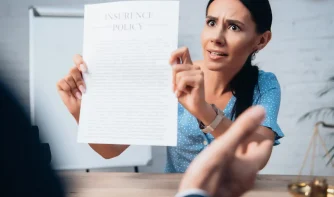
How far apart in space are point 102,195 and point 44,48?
3.37 ft

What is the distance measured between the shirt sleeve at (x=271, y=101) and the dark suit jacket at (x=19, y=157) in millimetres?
922

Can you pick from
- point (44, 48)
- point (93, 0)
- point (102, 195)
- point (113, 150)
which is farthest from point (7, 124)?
point (93, 0)

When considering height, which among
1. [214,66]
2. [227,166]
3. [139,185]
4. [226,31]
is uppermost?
[226,31]

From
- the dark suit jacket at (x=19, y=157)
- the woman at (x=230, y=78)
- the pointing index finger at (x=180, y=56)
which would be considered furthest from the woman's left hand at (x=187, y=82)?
the dark suit jacket at (x=19, y=157)

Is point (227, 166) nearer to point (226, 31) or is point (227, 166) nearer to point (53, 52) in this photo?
point (226, 31)

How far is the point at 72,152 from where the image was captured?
175 cm

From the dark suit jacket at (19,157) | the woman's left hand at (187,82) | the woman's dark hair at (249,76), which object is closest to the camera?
the dark suit jacket at (19,157)

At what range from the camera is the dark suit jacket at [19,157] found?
0.22 metres

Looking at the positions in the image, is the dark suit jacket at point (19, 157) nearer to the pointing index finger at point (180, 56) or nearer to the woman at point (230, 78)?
the pointing index finger at point (180, 56)

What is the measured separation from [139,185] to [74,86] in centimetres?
28

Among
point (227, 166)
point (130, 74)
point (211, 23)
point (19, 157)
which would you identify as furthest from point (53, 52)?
point (19, 157)

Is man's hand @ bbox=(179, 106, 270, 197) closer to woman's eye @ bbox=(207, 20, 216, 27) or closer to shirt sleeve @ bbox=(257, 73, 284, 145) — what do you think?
shirt sleeve @ bbox=(257, 73, 284, 145)

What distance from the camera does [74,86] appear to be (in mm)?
953

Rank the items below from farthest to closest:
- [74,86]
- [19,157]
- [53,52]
Answer: [53,52], [74,86], [19,157]
